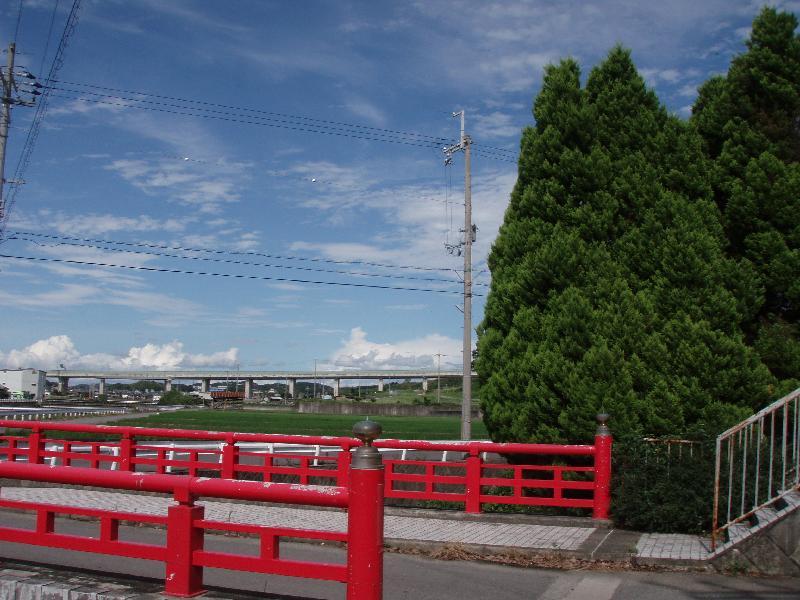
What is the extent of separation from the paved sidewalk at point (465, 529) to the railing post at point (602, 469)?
314 millimetres

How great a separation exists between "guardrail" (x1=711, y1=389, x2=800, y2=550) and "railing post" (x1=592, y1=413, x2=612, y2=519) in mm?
1562

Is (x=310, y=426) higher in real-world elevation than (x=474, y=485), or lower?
lower

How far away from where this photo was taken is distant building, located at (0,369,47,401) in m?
114

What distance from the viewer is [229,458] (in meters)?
13.6

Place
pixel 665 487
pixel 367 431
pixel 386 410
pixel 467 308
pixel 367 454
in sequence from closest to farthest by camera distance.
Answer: pixel 367 454, pixel 367 431, pixel 665 487, pixel 467 308, pixel 386 410

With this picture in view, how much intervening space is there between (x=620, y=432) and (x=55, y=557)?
792cm

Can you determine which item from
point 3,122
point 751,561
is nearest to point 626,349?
point 751,561

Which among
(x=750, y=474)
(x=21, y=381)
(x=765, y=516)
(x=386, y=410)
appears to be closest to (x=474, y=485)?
(x=750, y=474)

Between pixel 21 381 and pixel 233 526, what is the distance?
407 ft

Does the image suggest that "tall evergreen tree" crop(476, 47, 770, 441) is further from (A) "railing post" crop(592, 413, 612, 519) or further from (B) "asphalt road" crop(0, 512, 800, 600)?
(B) "asphalt road" crop(0, 512, 800, 600)

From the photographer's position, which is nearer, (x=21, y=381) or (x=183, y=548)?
(x=183, y=548)

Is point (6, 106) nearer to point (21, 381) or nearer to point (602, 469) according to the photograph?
point (602, 469)

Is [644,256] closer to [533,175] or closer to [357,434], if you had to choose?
[533,175]

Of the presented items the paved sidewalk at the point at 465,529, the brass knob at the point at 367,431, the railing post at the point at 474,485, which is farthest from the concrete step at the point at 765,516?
the brass knob at the point at 367,431
